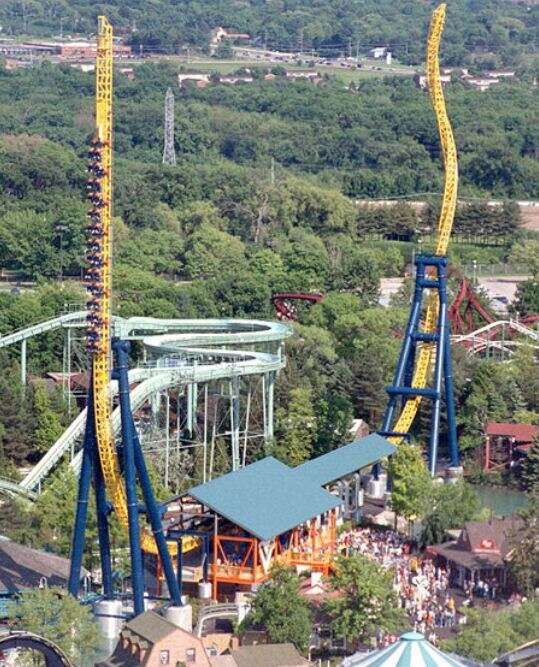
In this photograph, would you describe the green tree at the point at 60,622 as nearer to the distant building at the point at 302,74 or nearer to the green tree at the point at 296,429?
the green tree at the point at 296,429

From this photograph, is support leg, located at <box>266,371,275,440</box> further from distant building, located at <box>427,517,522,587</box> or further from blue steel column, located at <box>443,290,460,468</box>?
distant building, located at <box>427,517,522,587</box>

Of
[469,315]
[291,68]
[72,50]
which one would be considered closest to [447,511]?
[469,315]

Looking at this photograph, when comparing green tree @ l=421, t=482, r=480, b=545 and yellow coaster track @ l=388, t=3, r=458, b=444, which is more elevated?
yellow coaster track @ l=388, t=3, r=458, b=444

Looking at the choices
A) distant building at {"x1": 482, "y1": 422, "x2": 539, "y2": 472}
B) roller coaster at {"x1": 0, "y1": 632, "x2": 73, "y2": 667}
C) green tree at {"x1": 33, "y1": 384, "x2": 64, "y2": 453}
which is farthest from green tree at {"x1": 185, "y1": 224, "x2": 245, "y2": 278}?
roller coaster at {"x1": 0, "y1": 632, "x2": 73, "y2": 667}

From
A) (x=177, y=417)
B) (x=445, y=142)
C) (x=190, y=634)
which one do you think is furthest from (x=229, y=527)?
(x=445, y=142)

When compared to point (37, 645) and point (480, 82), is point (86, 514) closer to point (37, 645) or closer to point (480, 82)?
point (37, 645)

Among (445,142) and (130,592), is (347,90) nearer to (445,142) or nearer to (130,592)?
(445,142)
